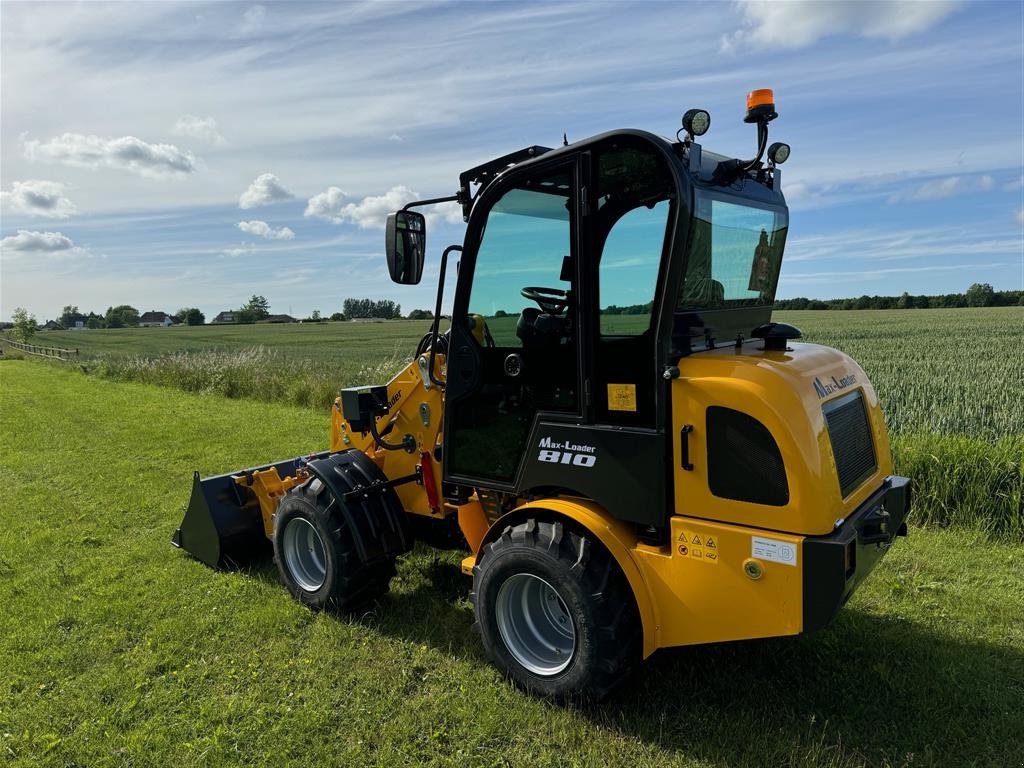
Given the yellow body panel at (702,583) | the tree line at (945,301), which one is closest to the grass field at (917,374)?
the yellow body panel at (702,583)

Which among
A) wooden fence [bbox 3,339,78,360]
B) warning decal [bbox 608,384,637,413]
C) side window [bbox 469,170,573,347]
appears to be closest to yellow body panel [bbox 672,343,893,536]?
warning decal [bbox 608,384,637,413]

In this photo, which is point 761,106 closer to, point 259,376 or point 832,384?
point 832,384

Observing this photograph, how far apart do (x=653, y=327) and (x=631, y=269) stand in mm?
291

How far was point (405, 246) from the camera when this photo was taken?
3.90 meters

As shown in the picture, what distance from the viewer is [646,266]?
3.10 m

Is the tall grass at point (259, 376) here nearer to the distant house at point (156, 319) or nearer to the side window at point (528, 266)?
the side window at point (528, 266)

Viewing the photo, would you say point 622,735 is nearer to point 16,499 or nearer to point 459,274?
point 459,274

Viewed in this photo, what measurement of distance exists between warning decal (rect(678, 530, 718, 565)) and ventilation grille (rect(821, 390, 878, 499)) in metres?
0.67

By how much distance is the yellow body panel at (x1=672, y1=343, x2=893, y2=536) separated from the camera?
279 centimetres

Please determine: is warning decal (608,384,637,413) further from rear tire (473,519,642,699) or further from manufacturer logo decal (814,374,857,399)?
manufacturer logo decal (814,374,857,399)

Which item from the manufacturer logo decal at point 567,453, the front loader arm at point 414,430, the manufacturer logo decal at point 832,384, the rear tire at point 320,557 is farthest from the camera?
the front loader arm at point 414,430

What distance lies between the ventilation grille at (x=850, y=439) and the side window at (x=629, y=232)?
3.14ft

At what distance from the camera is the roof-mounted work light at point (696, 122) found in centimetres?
299

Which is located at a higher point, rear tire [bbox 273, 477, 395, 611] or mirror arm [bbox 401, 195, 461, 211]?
mirror arm [bbox 401, 195, 461, 211]
